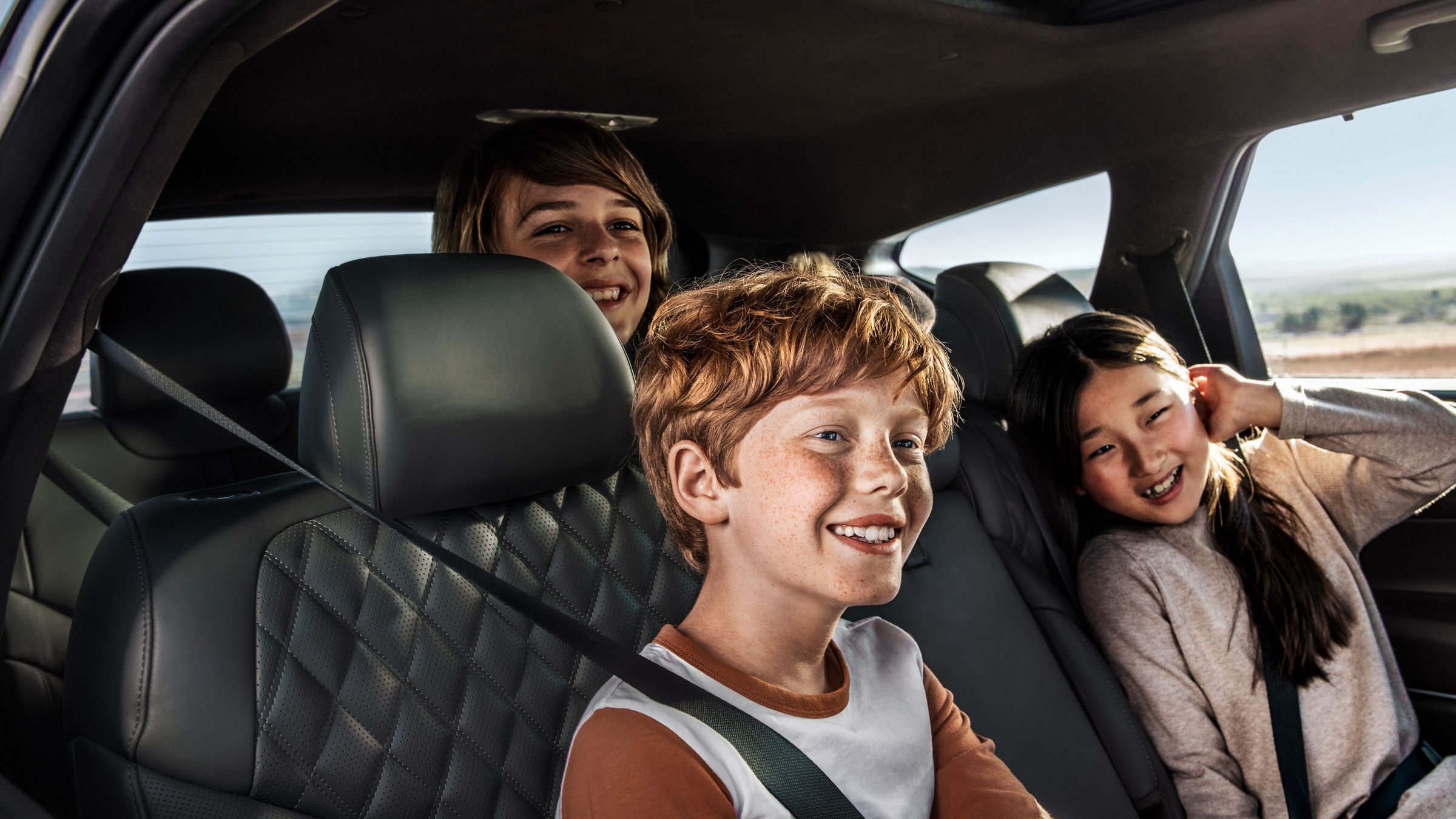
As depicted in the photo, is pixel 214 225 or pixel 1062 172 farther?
pixel 1062 172

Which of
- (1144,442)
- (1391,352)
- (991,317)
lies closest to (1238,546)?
(1144,442)

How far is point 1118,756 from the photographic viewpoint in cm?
153

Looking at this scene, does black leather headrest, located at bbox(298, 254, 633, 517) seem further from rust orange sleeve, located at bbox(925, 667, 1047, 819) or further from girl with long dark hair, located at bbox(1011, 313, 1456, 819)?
girl with long dark hair, located at bbox(1011, 313, 1456, 819)

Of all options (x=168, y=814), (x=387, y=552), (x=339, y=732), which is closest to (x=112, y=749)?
(x=168, y=814)

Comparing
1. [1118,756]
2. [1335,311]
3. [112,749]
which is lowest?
[1118,756]

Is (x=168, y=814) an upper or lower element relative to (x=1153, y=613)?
upper

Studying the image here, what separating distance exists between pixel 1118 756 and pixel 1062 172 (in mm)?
1574

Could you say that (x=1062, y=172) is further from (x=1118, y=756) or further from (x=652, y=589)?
(x=652, y=589)

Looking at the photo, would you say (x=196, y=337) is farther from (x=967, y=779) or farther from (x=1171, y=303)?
(x=1171, y=303)

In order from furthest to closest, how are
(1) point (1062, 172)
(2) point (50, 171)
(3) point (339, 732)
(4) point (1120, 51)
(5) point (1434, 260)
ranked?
(1) point (1062, 172) < (5) point (1434, 260) < (4) point (1120, 51) < (3) point (339, 732) < (2) point (50, 171)

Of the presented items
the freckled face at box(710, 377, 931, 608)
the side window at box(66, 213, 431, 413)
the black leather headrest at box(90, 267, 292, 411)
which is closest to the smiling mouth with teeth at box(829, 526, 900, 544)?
the freckled face at box(710, 377, 931, 608)

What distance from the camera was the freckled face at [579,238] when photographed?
5.37ft

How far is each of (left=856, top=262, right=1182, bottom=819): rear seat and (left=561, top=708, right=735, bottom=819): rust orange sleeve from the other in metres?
Result: 0.68

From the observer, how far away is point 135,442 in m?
2.46
